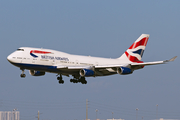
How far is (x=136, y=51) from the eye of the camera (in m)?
87.2

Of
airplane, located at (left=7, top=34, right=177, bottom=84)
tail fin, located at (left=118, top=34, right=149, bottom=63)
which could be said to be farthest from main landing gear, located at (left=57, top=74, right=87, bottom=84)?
tail fin, located at (left=118, top=34, right=149, bottom=63)

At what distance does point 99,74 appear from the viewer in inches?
3012

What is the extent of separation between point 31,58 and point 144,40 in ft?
113

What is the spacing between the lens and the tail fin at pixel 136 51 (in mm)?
86438

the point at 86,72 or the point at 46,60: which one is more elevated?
the point at 46,60

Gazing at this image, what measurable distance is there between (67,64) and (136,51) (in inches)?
903

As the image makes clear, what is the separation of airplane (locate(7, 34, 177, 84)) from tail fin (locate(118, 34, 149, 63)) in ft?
6.49

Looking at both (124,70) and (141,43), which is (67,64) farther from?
(141,43)

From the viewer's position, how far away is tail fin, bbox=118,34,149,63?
284 feet

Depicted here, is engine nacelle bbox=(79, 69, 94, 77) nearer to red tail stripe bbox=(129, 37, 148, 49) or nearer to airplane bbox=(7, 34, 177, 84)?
airplane bbox=(7, 34, 177, 84)

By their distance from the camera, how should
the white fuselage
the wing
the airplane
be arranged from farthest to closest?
the wing, the airplane, the white fuselage

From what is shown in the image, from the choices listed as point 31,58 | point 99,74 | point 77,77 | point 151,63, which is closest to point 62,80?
point 77,77

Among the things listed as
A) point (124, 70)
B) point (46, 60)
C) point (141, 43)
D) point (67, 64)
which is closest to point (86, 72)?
point (67, 64)

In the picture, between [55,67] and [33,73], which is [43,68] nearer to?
[55,67]
